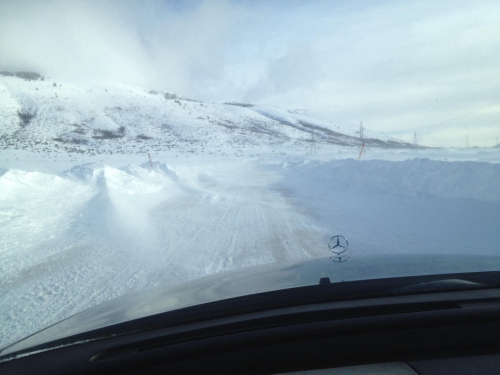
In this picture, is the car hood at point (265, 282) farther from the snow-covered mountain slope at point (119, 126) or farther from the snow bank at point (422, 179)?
the snow-covered mountain slope at point (119, 126)

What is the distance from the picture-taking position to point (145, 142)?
50812mm

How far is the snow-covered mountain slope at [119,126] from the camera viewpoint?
4244 cm

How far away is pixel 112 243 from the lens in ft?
21.9

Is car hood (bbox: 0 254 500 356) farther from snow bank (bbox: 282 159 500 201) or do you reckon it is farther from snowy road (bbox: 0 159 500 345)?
snow bank (bbox: 282 159 500 201)

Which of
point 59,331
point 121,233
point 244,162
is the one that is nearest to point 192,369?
point 59,331

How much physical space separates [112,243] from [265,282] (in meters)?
5.15

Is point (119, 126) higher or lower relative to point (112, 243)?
higher

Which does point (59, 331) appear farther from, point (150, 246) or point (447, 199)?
point (447, 199)

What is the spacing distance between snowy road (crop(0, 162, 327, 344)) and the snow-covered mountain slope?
92.5ft

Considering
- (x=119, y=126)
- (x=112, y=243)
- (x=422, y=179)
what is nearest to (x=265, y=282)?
(x=112, y=243)

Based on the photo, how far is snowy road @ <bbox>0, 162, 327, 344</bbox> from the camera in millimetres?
4379

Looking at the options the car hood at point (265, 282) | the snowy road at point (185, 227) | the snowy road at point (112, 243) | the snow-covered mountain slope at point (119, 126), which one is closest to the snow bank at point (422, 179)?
the snowy road at point (185, 227)

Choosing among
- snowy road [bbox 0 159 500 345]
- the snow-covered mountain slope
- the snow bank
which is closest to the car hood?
snowy road [bbox 0 159 500 345]

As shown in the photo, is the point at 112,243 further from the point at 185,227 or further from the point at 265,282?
the point at 265,282
